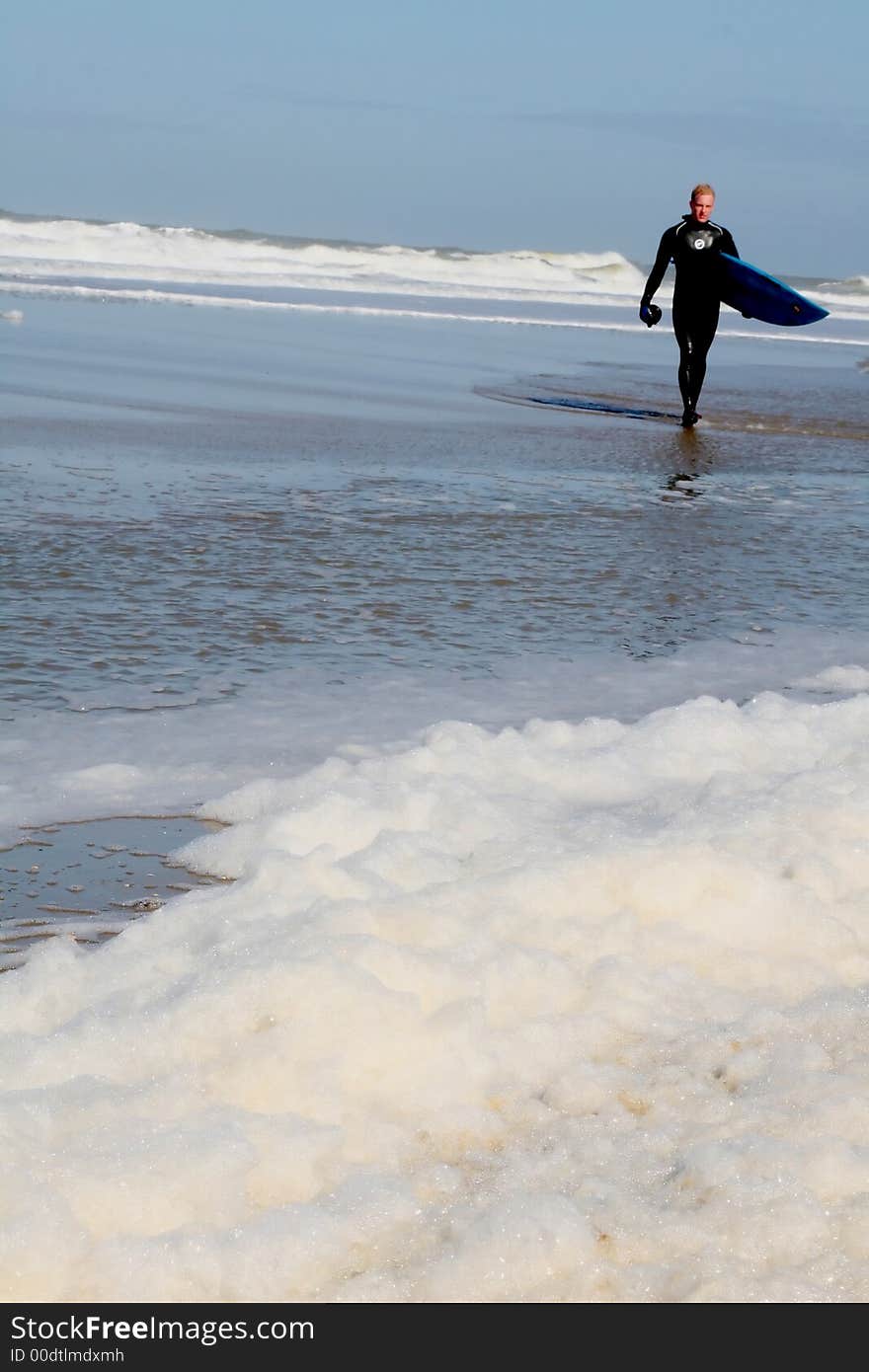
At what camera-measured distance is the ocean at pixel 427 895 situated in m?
2.25

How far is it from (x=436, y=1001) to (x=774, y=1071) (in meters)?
0.61

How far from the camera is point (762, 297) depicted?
13.2 metres

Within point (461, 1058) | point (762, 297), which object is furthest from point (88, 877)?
point (762, 297)

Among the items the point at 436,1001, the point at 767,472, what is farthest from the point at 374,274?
the point at 436,1001

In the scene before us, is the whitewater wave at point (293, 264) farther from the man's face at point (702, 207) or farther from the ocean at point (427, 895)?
the ocean at point (427, 895)

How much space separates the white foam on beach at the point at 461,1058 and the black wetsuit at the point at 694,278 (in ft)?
27.7

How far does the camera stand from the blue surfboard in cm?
1287

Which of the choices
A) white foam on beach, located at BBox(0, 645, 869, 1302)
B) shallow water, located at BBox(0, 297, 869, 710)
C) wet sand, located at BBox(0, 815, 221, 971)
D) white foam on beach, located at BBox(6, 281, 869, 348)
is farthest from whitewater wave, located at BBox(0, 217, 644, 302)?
white foam on beach, located at BBox(0, 645, 869, 1302)

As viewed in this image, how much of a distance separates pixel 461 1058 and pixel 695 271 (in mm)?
9956

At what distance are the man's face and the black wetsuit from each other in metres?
0.05

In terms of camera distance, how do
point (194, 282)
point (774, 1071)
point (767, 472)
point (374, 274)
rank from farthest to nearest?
1. point (374, 274)
2. point (194, 282)
3. point (767, 472)
4. point (774, 1071)

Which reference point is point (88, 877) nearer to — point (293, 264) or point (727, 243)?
point (727, 243)

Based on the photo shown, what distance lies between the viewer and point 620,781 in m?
4.09

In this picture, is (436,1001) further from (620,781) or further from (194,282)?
(194,282)
